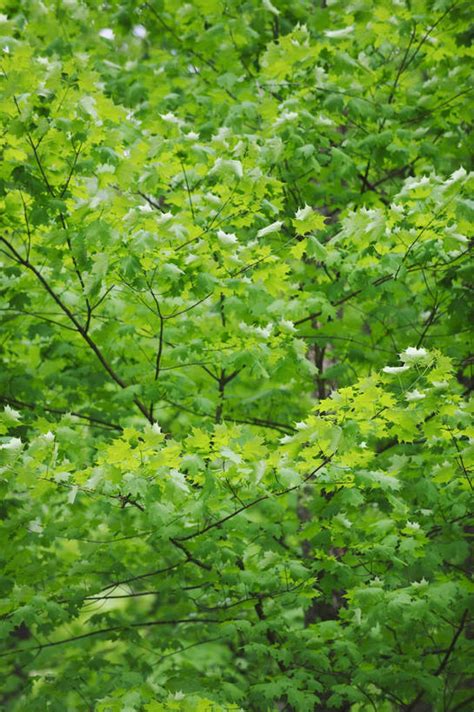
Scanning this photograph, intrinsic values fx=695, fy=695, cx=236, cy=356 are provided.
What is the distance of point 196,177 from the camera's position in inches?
174

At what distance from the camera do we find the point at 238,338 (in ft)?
14.7

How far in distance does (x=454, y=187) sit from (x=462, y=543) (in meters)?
2.17

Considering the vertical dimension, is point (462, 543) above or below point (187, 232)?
below

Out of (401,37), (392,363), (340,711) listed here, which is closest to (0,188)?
(392,363)

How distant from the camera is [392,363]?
505 cm

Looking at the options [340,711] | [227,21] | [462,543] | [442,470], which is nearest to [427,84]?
[227,21]

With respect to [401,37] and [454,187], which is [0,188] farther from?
[401,37]

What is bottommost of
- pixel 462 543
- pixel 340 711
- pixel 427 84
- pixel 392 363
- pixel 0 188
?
pixel 340 711

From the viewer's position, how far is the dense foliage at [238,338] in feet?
12.0

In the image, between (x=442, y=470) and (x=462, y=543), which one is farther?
(x=462, y=543)

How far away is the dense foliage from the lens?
365 cm

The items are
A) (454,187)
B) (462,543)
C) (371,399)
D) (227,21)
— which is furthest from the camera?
(227,21)

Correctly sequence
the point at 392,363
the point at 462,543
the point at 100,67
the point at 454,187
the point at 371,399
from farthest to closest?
1. the point at 100,67
2. the point at 392,363
3. the point at 462,543
4. the point at 454,187
5. the point at 371,399

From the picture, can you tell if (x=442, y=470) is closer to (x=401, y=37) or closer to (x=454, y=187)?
(x=454, y=187)
